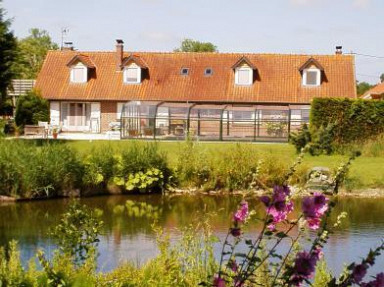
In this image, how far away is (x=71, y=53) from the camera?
1710 inches

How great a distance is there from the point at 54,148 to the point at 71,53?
25.0 metres

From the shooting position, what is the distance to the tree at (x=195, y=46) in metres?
99.5

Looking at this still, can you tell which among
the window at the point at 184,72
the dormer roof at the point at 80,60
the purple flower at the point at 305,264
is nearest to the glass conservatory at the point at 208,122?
the window at the point at 184,72

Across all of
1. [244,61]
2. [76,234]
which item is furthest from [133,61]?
[76,234]

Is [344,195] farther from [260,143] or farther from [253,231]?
[260,143]

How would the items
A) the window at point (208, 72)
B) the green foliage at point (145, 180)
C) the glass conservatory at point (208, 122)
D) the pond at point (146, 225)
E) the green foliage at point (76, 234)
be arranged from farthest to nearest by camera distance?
the window at point (208, 72) < the glass conservatory at point (208, 122) < the green foliage at point (145, 180) < the pond at point (146, 225) < the green foliage at point (76, 234)

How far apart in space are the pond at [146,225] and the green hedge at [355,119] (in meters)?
8.23

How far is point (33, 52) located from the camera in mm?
81312

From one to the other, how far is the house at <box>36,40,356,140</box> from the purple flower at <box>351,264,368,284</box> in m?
33.3

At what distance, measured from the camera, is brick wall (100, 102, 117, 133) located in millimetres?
39844

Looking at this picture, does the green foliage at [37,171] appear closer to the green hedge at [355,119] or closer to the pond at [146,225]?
the pond at [146,225]

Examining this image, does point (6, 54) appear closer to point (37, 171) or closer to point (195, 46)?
point (37, 171)

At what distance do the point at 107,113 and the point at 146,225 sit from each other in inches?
990

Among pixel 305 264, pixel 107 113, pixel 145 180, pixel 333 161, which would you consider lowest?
pixel 145 180
